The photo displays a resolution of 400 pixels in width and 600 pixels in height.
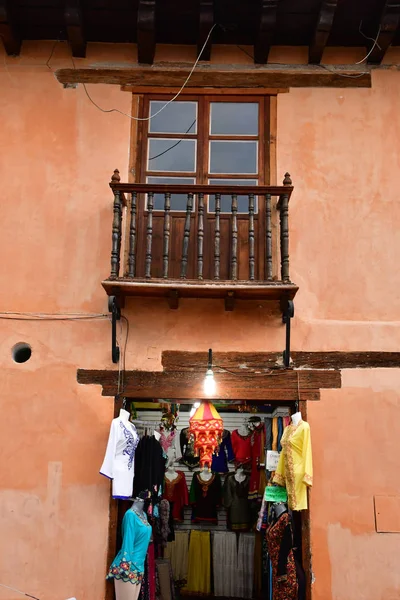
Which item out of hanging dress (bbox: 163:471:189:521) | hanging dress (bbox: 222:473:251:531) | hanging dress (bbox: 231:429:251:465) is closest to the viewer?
hanging dress (bbox: 231:429:251:465)

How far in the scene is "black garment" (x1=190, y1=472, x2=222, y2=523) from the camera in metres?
8.83

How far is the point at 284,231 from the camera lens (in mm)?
6000

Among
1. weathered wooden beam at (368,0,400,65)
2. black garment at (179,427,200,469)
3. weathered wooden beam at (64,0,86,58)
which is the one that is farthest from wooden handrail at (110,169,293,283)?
black garment at (179,427,200,469)

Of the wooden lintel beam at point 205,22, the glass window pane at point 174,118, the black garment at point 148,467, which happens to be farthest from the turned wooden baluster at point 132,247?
the wooden lintel beam at point 205,22

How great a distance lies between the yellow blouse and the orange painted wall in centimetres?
25

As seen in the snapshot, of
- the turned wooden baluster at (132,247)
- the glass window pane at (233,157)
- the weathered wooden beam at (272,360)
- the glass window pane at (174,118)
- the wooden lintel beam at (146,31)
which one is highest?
the wooden lintel beam at (146,31)

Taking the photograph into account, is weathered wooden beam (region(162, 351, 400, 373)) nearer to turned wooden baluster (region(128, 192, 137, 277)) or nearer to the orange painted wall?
the orange painted wall

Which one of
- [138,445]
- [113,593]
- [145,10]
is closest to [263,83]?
[145,10]

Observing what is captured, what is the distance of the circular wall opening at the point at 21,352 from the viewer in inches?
243

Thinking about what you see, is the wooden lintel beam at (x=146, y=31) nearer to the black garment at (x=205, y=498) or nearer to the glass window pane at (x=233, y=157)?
the glass window pane at (x=233, y=157)

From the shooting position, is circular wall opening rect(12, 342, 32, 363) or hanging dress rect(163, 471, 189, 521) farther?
hanging dress rect(163, 471, 189, 521)

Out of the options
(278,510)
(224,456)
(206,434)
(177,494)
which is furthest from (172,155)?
(177,494)

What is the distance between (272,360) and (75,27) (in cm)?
427

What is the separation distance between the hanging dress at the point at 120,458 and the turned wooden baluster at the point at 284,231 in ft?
7.05
